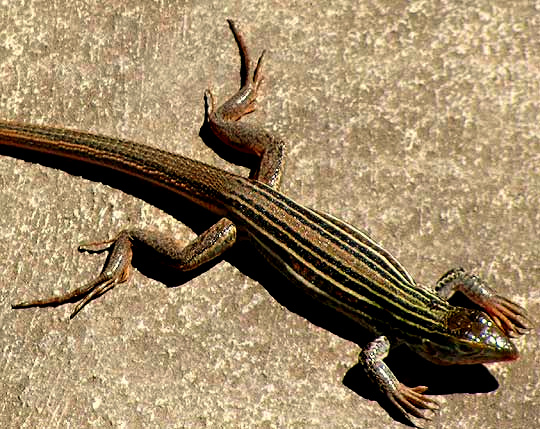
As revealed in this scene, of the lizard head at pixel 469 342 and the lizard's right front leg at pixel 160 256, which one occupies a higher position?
the lizard head at pixel 469 342

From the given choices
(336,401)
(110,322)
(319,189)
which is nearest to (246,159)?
(319,189)

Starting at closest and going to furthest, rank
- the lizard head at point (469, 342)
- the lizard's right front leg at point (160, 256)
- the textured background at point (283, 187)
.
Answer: the lizard head at point (469, 342) → the textured background at point (283, 187) → the lizard's right front leg at point (160, 256)

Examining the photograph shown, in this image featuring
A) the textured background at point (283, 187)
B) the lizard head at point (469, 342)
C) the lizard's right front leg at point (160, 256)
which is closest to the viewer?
the lizard head at point (469, 342)

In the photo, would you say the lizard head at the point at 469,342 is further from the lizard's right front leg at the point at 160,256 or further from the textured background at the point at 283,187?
the lizard's right front leg at the point at 160,256

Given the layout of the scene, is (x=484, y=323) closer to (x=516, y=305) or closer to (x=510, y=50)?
(x=516, y=305)

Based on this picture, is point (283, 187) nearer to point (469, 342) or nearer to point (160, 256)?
point (160, 256)

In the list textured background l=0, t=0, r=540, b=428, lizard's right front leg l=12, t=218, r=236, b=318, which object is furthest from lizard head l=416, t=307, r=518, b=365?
lizard's right front leg l=12, t=218, r=236, b=318

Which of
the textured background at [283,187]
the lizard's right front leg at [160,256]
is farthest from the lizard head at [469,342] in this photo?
the lizard's right front leg at [160,256]

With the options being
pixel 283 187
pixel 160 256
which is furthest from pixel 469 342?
pixel 160 256

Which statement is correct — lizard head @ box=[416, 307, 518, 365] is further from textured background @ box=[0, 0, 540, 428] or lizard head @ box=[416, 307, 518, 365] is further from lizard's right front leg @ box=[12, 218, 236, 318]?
lizard's right front leg @ box=[12, 218, 236, 318]
